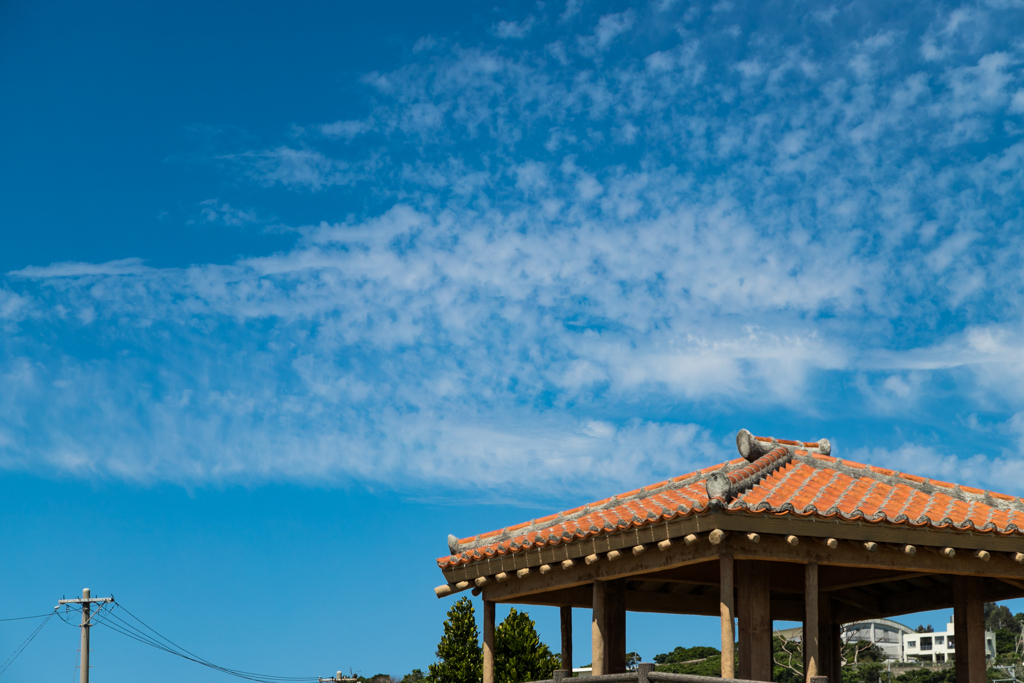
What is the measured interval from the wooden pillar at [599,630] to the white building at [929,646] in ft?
312

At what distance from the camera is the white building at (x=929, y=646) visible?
103 metres

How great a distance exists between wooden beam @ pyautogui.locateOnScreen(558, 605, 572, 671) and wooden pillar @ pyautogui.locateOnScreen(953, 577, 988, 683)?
595 centimetres

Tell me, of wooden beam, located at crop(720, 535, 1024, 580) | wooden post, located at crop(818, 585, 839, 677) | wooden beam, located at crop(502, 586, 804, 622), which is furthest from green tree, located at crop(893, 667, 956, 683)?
wooden beam, located at crop(720, 535, 1024, 580)

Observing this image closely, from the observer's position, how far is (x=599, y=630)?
588 inches

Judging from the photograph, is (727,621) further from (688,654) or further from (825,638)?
(688,654)

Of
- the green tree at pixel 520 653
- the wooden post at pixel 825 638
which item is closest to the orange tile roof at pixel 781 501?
the wooden post at pixel 825 638

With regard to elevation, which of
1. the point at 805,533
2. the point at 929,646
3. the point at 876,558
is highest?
the point at 805,533

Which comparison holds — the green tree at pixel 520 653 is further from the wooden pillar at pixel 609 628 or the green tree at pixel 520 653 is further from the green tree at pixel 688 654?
the green tree at pixel 688 654

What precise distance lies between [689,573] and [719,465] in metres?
1.84

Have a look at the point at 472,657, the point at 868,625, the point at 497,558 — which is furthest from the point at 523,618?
the point at 868,625

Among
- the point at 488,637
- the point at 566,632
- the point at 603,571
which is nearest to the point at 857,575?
the point at 603,571

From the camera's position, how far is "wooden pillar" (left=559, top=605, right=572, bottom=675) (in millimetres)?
17797

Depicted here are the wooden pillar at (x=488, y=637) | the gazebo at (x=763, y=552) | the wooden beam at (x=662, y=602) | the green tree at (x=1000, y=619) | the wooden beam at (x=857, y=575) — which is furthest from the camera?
the green tree at (x=1000, y=619)

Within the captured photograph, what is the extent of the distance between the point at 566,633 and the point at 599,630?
3019mm
